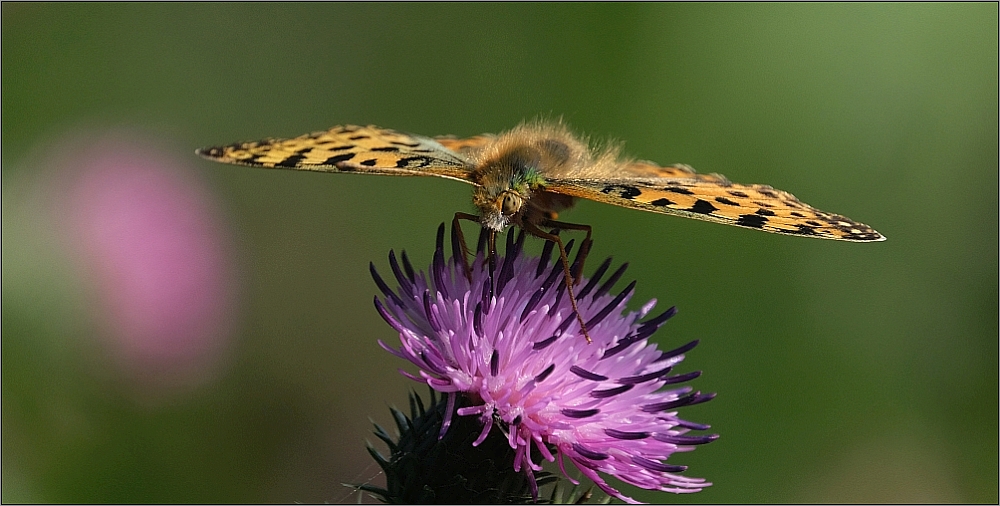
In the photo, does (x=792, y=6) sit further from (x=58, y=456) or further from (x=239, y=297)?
(x=58, y=456)

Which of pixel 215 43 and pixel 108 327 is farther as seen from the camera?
pixel 215 43

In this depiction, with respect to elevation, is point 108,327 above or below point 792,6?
below

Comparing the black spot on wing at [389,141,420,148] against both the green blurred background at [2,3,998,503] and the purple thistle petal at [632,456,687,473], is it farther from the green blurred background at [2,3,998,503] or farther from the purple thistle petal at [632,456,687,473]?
the green blurred background at [2,3,998,503]

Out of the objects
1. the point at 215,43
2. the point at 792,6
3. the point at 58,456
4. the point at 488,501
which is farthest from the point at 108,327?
the point at 792,6

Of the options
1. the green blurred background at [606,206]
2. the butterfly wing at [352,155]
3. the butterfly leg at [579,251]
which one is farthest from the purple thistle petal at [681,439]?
the green blurred background at [606,206]

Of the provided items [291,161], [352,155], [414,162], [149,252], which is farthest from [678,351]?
[149,252]

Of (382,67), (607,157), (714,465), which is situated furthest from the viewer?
(382,67)

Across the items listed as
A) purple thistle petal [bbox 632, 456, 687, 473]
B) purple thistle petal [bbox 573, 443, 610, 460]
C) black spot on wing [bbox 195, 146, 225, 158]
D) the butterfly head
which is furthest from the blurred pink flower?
purple thistle petal [bbox 632, 456, 687, 473]
